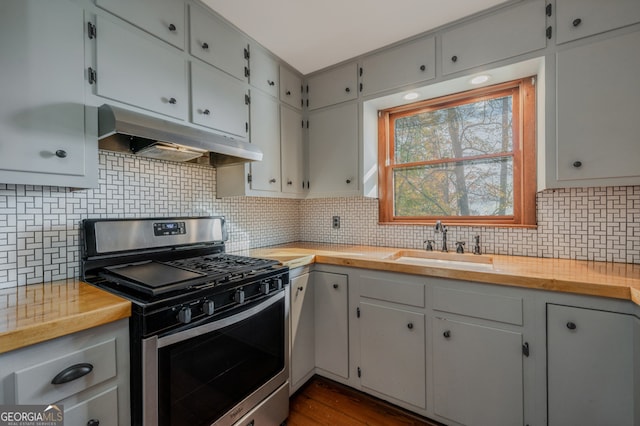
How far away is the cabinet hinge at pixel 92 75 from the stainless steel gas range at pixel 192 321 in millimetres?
667

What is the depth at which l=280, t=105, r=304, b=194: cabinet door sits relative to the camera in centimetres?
227

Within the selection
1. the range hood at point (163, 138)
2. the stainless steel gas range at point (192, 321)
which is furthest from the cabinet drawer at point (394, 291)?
the range hood at point (163, 138)

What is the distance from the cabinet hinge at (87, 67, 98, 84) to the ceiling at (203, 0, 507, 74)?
0.81 meters

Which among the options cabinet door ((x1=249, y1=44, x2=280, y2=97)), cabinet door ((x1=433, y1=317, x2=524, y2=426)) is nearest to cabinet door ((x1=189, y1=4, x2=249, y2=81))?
cabinet door ((x1=249, y1=44, x2=280, y2=97))

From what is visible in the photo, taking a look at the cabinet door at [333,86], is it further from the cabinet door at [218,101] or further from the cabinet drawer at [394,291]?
the cabinet drawer at [394,291]

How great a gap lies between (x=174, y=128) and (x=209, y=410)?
51.1 inches

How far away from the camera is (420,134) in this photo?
230 cm

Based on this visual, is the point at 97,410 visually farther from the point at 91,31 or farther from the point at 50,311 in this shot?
the point at 91,31

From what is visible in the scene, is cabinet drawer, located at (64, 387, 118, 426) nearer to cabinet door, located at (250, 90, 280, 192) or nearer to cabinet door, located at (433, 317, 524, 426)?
cabinet door, located at (250, 90, 280, 192)

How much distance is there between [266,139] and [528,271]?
1.82m

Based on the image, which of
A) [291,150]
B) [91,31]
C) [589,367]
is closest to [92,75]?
[91,31]

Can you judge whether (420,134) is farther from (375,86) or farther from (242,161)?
(242,161)

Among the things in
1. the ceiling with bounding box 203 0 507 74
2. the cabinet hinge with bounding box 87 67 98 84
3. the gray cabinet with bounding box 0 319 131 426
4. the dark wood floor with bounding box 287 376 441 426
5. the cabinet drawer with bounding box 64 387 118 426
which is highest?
the ceiling with bounding box 203 0 507 74

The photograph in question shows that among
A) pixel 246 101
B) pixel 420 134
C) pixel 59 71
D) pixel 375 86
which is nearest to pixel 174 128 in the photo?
pixel 59 71
